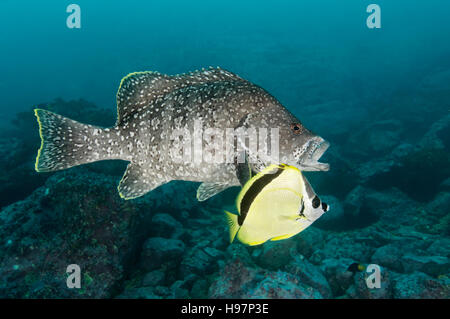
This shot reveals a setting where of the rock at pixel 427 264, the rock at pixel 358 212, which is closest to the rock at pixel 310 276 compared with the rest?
the rock at pixel 427 264

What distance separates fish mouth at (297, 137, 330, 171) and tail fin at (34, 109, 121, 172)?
7.60 feet

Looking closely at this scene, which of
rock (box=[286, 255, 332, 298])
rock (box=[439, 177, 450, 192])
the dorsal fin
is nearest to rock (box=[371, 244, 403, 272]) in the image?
rock (box=[286, 255, 332, 298])

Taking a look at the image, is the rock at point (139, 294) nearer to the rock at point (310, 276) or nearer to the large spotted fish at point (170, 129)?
the rock at point (310, 276)

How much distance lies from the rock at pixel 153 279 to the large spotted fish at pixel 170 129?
11.3 ft

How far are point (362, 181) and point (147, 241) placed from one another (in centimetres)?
1069

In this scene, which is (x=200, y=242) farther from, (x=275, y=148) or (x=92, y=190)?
(x=275, y=148)

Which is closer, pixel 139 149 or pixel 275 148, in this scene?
pixel 275 148

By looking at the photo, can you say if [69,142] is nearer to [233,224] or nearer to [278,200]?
[233,224]

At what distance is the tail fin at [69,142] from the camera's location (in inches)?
125

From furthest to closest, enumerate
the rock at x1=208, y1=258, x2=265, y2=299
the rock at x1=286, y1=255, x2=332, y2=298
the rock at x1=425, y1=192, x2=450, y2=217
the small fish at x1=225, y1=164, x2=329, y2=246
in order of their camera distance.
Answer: the rock at x1=425, y1=192, x2=450, y2=217, the rock at x1=286, y1=255, x2=332, y2=298, the rock at x1=208, y1=258, x2=265, y2=299, the small fish at x1=225, y1=164, x2=329, y2=246

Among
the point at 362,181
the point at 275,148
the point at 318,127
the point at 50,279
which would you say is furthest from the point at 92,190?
the point at 318,127

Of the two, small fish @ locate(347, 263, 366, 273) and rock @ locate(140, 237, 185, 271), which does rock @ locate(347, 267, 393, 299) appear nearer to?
small fish @ locate(347, 263, 366, 273)

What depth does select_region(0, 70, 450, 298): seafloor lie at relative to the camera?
15.3ft
